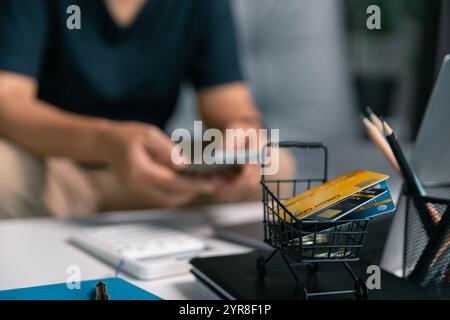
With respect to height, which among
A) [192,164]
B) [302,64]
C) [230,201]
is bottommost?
[230,201]

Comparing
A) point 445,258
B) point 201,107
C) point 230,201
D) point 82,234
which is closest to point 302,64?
point 201,107

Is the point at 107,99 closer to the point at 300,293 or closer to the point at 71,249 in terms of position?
the point at 71,249

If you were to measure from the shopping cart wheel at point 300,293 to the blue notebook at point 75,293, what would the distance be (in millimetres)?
108

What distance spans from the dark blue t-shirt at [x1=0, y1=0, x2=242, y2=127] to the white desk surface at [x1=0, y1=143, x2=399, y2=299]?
48 centimetres

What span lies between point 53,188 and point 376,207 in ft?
2.64

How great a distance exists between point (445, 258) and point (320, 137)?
126 centimetres

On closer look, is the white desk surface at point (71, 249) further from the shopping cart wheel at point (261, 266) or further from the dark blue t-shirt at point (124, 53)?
the dark blue t-shirt at point (124, 53)

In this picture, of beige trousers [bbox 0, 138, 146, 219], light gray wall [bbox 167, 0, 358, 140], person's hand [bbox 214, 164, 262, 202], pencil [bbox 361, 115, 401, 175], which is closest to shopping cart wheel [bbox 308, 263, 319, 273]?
pencil [bbox 361, 115, 401, 175]

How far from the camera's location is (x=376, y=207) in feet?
1.23

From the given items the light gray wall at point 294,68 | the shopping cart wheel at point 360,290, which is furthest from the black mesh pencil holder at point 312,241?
the light gray wall at point 294,68

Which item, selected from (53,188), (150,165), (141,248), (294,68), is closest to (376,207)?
(141,248)

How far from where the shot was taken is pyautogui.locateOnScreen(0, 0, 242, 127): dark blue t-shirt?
1.15m

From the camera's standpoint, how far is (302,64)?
1.68m
